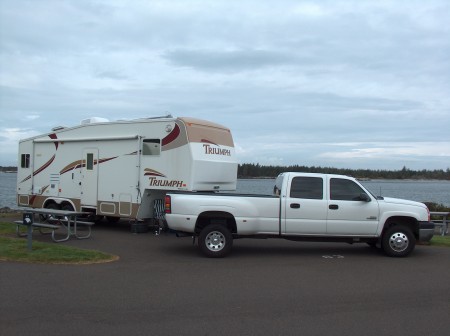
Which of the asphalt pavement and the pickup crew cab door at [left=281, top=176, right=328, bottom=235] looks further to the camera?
the pickup crew cab door at [left=281, top=176, right=328, bottom=235]

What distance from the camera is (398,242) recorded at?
36.3 feet

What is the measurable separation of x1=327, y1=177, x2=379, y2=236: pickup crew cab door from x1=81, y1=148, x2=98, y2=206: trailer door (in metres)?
7.74

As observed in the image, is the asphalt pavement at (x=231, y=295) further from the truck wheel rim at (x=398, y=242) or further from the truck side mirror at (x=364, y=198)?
the truck side mirror at (x=364, y=198)

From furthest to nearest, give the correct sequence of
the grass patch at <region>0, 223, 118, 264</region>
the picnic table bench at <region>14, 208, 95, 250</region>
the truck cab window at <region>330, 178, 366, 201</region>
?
the truck cab window at <region>330, 178, 366, 201</region>, the picnic table bench at <region>14, 208, 95, 250</region>, the grass patch at <region>0, 223, 118, 264</region>

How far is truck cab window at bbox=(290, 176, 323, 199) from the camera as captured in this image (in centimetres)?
1113

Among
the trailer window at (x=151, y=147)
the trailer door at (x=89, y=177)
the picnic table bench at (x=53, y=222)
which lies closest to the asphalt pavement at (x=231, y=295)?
the picnic table bench at (x=53, y=222)

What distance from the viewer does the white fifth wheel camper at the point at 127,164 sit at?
13953mm

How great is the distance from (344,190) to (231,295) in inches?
191

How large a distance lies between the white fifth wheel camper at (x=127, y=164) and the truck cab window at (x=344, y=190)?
13.2ft

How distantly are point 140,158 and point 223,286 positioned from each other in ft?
24.7

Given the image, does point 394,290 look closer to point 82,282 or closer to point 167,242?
point 82,282

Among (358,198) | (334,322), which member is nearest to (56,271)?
(334,322)

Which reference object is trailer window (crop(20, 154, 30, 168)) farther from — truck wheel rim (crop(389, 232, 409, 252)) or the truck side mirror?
truck wheel rim (crop(389, 232, 409, 252))

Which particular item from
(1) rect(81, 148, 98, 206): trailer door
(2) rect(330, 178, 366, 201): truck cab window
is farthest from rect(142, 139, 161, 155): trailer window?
(2) rect(330, 178, 366, 201): truck cab window
